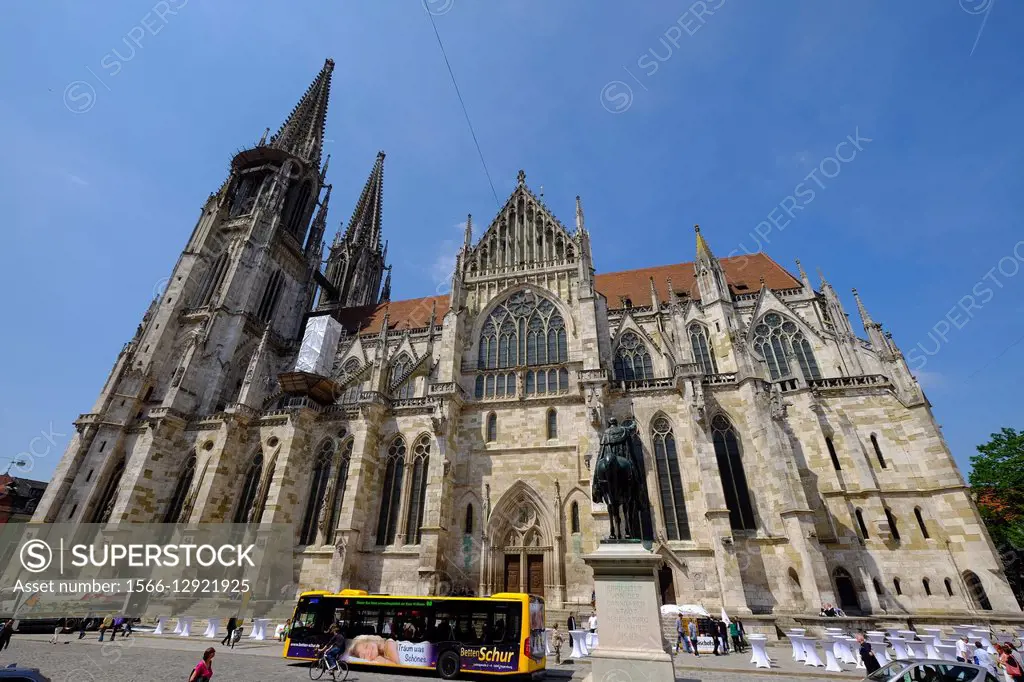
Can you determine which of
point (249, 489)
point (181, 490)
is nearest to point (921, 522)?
point (249, 489)

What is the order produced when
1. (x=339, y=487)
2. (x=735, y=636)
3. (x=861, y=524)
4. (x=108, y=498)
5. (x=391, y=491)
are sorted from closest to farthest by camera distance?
(x=735, y=636) → (x=861, y=524) → (x=391, y=491) → (x=339, y=487) → (x=108, y=498)

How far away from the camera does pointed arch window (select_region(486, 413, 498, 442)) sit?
71.2ft

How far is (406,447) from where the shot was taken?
22.4 m

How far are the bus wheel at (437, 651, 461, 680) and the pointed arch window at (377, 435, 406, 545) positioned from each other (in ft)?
34.4

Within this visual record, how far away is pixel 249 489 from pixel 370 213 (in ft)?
117

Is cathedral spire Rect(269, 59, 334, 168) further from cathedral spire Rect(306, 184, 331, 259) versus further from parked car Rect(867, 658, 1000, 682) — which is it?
parked car Rect(867, 658, 1000, 682)

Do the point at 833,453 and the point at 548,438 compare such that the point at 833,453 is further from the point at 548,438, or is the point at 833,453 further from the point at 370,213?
the point at 370,213

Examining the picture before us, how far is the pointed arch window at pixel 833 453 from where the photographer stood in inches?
730

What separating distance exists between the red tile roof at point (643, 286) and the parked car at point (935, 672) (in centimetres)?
2176

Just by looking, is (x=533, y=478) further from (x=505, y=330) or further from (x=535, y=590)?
(x=505, y=330)

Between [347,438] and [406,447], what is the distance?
3.60m

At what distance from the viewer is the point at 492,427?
72.1 feet

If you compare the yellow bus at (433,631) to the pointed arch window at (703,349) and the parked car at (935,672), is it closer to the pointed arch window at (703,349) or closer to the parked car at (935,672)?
the parked car at (935,672)

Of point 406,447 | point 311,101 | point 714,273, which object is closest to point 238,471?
point 406,447
